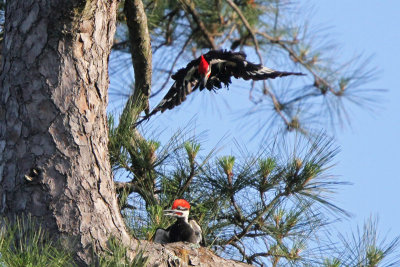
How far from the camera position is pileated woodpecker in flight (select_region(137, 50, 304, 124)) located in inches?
123

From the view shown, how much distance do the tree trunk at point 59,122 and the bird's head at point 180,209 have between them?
36 centimetres

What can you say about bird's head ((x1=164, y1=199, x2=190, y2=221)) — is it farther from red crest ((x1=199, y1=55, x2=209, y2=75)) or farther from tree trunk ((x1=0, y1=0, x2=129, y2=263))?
red crest ((x1=199, y1=55, x2=209, y2=75))

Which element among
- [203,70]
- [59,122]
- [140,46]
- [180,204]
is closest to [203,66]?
[203,70]

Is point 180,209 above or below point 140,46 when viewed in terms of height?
below

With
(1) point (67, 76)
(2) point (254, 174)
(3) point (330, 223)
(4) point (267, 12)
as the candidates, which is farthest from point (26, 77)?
(4) point (267, 12)

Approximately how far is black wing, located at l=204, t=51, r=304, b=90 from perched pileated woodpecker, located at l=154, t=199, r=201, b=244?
819 millimetres

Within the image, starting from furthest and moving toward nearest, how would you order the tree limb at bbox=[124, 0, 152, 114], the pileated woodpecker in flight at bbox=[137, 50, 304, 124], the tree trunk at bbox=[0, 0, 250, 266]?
the pileated woodpecker in flight at bbox=[137, 50, 304, 124], the tree limb at bbox=[124, 0, 152, 114], the tree trunk at bbox=[0, 0, 250, 266]

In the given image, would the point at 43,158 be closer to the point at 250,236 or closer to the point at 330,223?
the point at 250,236

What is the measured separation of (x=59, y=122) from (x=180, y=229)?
0.62 meters

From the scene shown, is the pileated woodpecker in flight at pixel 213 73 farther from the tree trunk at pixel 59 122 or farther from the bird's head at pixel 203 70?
the tree trunk at pixel 59 122

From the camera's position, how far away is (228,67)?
10.8 ft

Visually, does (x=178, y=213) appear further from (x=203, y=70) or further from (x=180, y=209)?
(x=203, y=70)

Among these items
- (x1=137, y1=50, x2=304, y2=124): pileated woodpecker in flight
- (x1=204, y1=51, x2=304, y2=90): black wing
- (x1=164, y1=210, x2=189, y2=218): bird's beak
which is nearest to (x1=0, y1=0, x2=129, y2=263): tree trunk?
(x1=164, y1=210, x2=189, y2=218): bird's beak

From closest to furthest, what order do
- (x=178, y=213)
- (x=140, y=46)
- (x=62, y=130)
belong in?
(x=62, y=130) → (x=178, y=213) → (x=140, y=46)
